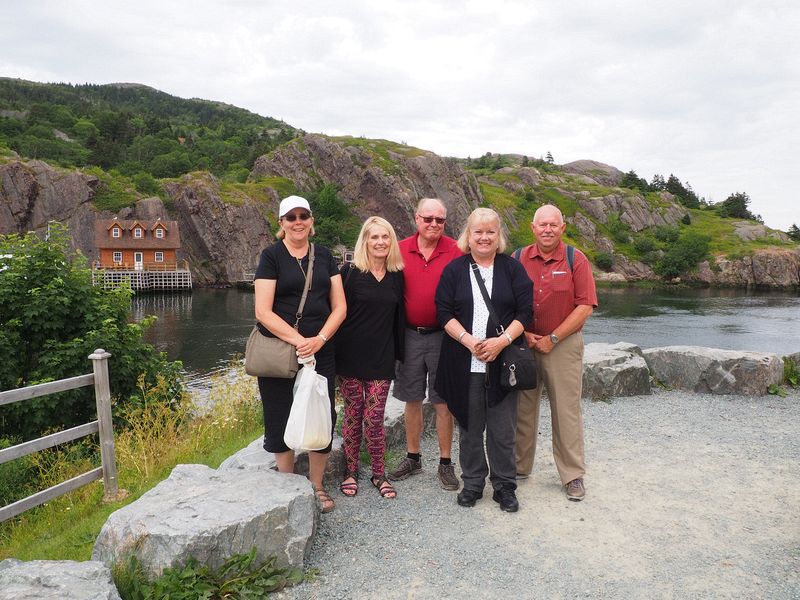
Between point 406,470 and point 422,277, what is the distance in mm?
1996

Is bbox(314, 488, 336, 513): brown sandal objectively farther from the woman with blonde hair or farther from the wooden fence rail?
the wooden fence rail

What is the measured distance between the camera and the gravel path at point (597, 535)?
143 inches

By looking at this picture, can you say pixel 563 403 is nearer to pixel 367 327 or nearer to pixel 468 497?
pixel 468 497

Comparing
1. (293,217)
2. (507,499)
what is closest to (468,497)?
(507,499)

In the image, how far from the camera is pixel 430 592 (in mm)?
3551

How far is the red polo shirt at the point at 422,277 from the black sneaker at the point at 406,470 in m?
1.50

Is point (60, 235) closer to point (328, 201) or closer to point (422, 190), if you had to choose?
point (328, 201)

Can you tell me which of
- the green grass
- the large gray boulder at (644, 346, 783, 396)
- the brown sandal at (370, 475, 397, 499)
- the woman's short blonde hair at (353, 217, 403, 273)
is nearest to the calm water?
the green grass

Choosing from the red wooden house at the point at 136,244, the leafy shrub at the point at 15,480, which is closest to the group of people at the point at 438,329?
the leafy shrub at the point at 15,480

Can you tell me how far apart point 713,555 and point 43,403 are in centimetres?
911

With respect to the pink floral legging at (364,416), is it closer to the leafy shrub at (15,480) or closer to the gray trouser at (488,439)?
the gray trouser at (488,439)

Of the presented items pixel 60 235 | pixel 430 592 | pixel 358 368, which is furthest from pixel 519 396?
pixel 60 235

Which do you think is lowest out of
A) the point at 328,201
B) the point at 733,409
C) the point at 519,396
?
the point at 733,409

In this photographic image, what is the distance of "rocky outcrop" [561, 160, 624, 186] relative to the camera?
14520 centimetres
